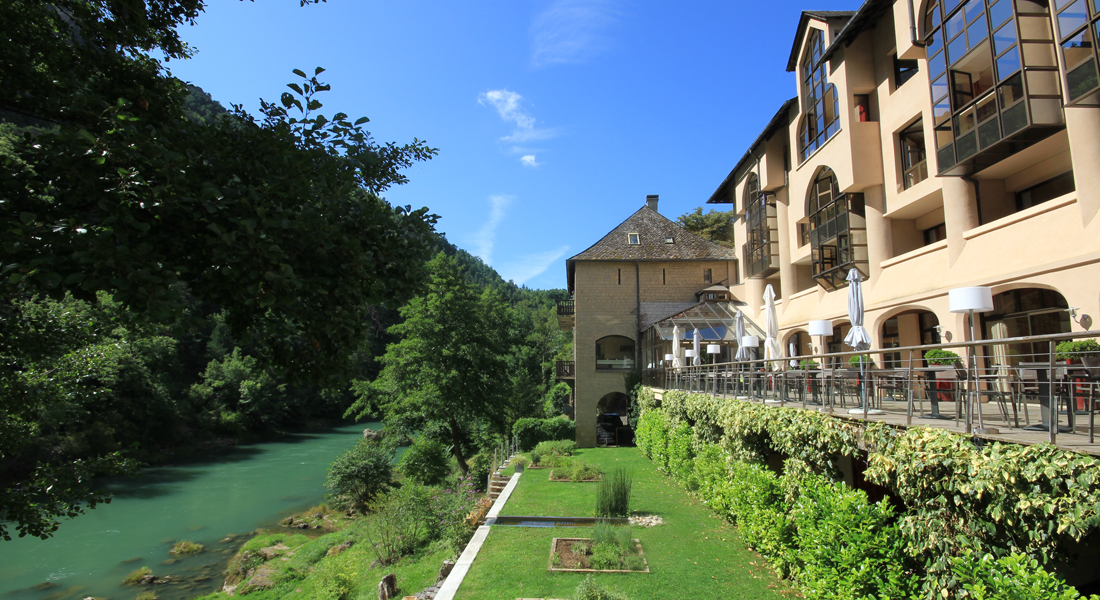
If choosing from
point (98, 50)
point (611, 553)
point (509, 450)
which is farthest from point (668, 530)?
point (509, 450)

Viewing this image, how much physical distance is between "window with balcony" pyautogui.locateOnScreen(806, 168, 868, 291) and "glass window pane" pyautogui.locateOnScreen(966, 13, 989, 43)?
5749mm

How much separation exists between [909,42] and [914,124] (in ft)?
7.56

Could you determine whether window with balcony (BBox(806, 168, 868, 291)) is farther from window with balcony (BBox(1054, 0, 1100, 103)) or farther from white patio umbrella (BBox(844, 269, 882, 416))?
window with balcony (BBox(1054, 0, 1100, 103))

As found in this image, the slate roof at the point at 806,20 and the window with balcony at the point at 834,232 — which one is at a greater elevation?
the slate roof at the point at 806,20

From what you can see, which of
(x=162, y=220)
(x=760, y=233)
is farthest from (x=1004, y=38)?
(x=162, y=220)

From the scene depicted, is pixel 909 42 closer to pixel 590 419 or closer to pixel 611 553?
pixel 611 553

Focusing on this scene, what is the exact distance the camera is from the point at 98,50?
14.8 ft

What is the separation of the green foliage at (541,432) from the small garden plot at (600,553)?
2055 cm

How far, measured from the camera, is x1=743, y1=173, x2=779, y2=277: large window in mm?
Result: 24047

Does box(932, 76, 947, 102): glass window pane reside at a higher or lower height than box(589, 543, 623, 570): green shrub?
higher

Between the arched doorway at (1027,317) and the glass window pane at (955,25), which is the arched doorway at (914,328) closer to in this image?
the arched doorway at (1027,317)

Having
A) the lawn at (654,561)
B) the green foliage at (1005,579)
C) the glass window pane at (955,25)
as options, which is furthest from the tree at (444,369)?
the green foliage at (1005,579)

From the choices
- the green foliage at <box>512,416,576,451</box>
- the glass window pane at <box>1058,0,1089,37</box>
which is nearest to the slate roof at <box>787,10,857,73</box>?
the glass window pane at <box>1058,0,1089,37</box>

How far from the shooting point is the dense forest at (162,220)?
296cm
